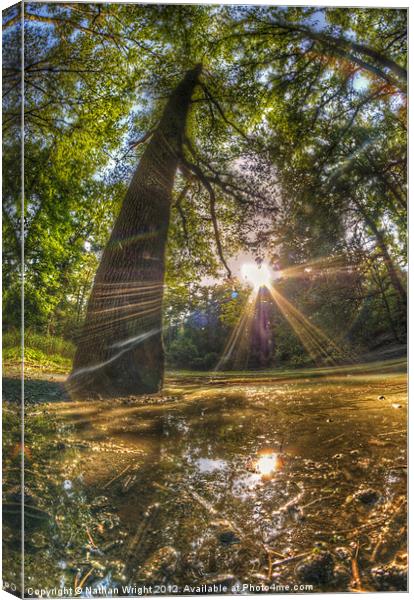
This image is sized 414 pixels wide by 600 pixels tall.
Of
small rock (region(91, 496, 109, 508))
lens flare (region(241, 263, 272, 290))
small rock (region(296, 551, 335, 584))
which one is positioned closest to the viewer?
small rock (region(296, 551, 335, 584))

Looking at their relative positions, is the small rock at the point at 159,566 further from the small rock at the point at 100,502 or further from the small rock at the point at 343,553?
the small rock at the point at 343,553

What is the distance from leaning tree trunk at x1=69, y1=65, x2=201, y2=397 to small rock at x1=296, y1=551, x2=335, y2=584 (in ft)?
3.35

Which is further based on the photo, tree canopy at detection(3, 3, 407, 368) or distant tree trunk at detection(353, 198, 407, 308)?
distant tree trunk at detection(353, 198, 407, 308)

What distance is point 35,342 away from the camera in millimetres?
1836

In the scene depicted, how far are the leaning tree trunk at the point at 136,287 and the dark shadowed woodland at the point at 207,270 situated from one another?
0.01 metres

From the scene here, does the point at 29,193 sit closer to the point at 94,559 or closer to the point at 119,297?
the point at 119,297

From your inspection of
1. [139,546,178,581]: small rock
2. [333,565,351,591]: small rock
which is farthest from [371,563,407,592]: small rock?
[139,546,178,581]: small rock

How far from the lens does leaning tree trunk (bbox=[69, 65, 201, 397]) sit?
6.12ft

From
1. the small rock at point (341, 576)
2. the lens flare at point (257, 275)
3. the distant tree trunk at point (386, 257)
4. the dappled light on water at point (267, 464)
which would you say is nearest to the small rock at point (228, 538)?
the dappled light on water at point (267, 464)

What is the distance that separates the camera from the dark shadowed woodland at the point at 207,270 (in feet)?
5.75

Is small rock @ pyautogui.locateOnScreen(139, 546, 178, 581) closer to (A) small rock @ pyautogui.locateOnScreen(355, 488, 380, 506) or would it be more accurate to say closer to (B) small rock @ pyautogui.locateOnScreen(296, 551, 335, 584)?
(B) small rock @ pyautogui.locateOnScreen(296, 551, 335, 584)

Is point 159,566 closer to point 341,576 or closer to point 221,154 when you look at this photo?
point 341,576

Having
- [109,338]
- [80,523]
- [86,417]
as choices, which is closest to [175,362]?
[109,338]

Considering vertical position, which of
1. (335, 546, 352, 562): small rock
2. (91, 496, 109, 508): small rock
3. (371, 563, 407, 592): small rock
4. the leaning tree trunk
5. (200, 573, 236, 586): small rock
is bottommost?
(371, 563, 407, 592): small rock
